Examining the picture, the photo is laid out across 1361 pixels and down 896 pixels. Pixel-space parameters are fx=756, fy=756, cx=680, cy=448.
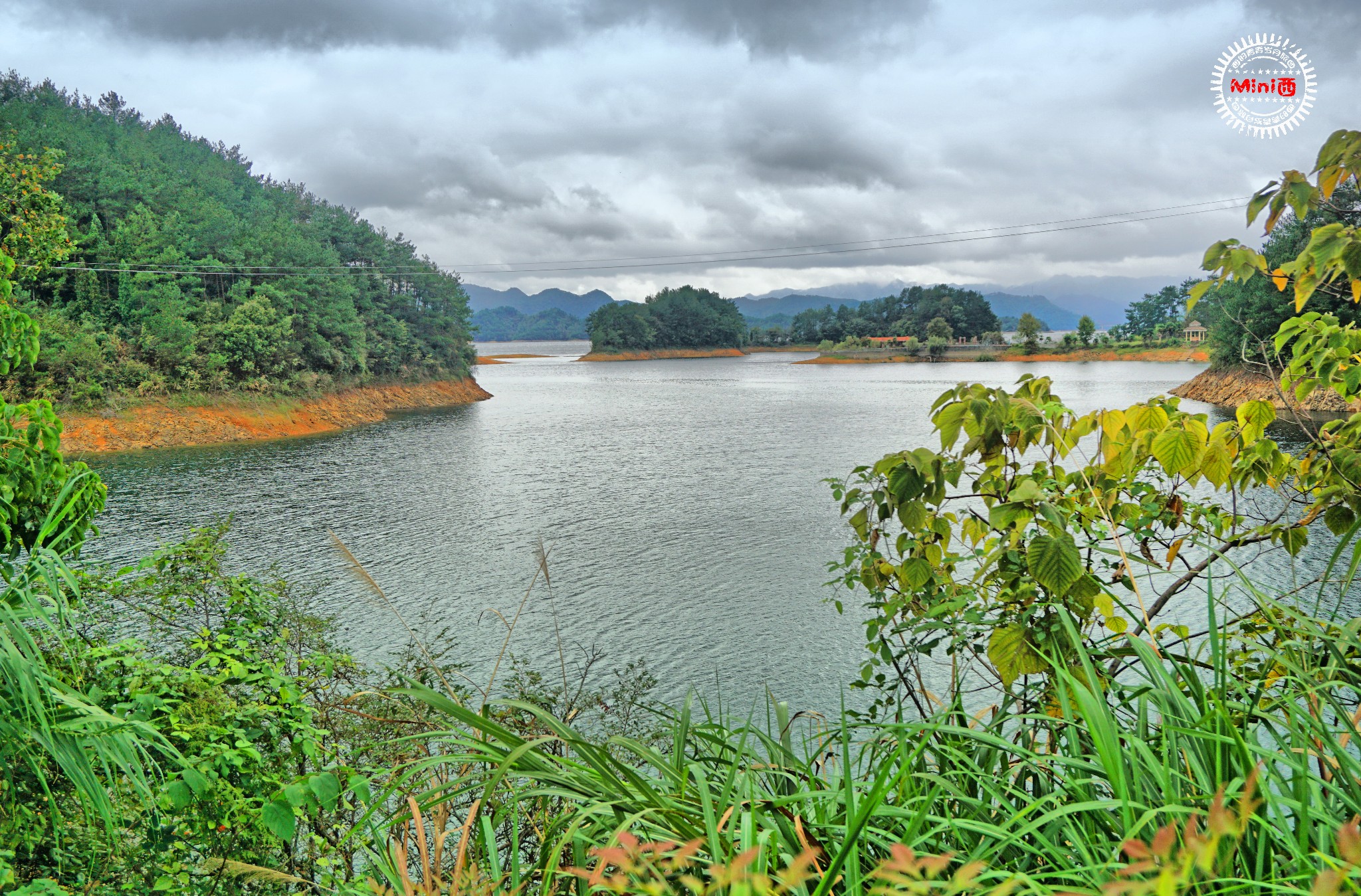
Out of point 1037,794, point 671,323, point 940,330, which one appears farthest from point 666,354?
point 1037,794

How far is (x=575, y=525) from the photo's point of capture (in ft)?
46.1

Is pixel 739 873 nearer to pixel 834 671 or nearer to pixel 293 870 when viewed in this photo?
pixel 293 870

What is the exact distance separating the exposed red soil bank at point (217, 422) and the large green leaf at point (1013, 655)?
21.5 meters

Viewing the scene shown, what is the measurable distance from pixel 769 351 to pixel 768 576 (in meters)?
116

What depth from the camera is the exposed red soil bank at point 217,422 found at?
22734 millimetres

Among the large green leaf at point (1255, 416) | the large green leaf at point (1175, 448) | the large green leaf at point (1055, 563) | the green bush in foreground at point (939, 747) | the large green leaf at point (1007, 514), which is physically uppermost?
the large green leaf at point (1255, 416)

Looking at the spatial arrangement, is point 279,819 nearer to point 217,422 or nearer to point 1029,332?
point 217,422

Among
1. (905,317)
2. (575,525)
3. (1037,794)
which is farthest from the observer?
(905,317)

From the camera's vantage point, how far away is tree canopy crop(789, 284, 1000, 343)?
87250mm

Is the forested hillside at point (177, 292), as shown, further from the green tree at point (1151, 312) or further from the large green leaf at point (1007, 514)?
the green tree at point (1151, 312)

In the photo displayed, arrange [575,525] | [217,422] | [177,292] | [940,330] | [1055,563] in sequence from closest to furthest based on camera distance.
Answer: [1055,563] → [575,525] → [217,422] → [177,292] → [940,330]

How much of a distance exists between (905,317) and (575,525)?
8723 cm

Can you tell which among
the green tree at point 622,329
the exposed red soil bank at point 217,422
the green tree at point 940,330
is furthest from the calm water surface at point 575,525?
the green tree at point 622,329

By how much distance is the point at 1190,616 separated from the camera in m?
8.49
